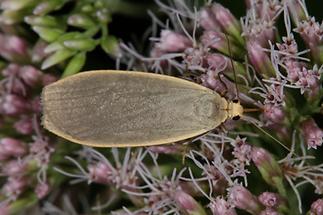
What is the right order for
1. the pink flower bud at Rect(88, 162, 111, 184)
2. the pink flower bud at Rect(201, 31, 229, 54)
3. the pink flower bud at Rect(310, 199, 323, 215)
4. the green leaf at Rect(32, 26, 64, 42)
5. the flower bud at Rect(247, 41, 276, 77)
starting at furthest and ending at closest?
the green leaf at Rect(32, 26, 64, 42) → the pink flower bud at Rect(88, 162, 111, 184) → the pink flower bud at Rect(201, 31, 229, 54) → the flower bud at Rect(247, 41, 276, 77) → the pink flower bud at Rect(310, 199, 323, 215)

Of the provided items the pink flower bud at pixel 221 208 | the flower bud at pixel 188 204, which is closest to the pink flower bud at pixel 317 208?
the pink flower bud at pixel 221 208

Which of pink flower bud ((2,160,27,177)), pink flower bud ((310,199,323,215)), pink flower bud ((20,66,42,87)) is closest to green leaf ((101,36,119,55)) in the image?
pink flower bud ((20,66,42,87))

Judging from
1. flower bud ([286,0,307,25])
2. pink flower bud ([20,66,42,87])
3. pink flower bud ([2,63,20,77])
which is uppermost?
flower bud ([286,0,307,25])

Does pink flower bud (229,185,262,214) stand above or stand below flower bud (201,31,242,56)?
below

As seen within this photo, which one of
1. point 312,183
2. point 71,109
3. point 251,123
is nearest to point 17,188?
point 71,109

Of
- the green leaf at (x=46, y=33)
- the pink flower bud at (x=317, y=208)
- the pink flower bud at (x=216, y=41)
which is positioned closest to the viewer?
the pink flower bud at (x=317, y=208)

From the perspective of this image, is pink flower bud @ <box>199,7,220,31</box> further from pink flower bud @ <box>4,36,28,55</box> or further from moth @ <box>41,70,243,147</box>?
pink flower bud @ <box>4,36,28,55</box>

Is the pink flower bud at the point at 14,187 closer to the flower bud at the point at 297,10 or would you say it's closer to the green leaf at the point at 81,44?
the green leaf at the point at 81,44
